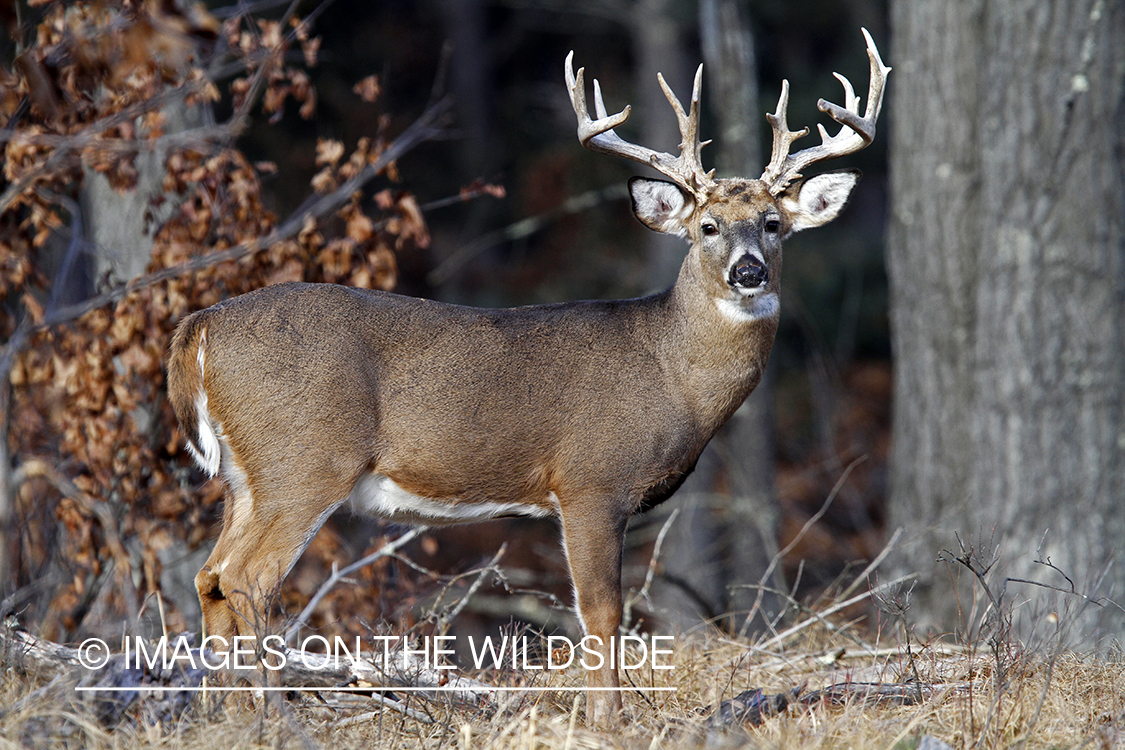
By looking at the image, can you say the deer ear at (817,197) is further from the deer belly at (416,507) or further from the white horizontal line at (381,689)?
the white horizontal line at (381,689)

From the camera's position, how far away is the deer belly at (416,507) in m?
4.32

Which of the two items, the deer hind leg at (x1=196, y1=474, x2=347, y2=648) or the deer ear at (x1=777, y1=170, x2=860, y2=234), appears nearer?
the deer hind leg at (x1=196, y1=474, x2=347, y2=648)

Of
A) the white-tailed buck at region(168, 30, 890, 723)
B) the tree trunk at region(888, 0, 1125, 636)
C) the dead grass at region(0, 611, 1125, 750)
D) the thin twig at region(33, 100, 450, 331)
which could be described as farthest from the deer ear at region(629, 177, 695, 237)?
the tree trunk at region(888, 0, 1125, 636)

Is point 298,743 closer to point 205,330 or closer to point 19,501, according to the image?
point 205,330

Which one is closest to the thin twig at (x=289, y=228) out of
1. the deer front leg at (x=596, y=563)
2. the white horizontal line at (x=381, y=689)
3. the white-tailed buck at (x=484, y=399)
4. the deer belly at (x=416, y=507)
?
the white-tailed buck at (x=484, y=399)

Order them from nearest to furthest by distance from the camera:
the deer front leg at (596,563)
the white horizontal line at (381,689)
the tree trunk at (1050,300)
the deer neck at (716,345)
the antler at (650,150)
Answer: the white horizontal line at (381,689) → the deer front leg at (596,563) → the deer neck at (716,345) → the antler at (650,150) → the tree trunk at (1050,300)

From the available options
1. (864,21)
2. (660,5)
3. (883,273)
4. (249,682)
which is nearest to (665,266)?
(660,5)

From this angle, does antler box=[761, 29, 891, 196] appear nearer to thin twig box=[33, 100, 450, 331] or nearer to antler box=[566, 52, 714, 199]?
antler box=[566, 52, 714, 199]

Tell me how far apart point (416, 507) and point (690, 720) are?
136 centimetres

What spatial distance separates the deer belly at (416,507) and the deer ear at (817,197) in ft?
5.25

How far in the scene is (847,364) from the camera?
15.5 metres

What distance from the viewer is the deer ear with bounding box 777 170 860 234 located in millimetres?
4906

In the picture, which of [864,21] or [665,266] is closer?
[665,266]

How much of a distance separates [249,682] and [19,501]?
7.76 ft
